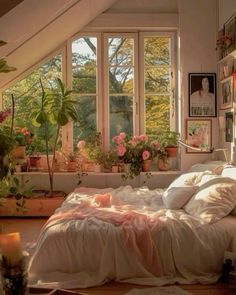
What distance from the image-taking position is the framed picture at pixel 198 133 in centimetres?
476

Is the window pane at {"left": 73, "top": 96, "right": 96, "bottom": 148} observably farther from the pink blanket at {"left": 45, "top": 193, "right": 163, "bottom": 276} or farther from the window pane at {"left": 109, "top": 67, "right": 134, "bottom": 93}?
the pink blanket at {"left": 45, "top": 193, "right": 163, "bottom": 276}

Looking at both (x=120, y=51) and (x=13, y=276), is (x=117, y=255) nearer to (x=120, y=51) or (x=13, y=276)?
(x=13, y=276)

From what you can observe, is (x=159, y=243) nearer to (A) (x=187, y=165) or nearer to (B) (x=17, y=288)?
(B) (x=17, y=288)

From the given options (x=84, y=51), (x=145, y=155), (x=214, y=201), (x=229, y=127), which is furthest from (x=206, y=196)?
(x=84, y=51)

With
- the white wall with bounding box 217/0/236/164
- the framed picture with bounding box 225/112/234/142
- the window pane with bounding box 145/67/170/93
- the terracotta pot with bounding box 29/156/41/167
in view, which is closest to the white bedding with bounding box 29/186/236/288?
the white wall with bounding box 217/0/236/164

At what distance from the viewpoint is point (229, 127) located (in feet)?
13.8

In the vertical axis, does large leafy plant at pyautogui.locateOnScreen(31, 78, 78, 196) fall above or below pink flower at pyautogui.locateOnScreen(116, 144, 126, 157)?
above

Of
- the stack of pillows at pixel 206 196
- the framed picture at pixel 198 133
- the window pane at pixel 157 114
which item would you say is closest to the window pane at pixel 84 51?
the window pane at pixel 157 114

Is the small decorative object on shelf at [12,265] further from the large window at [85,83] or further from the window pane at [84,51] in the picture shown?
the window pane at [84,51]

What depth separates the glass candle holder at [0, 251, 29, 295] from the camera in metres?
1.24

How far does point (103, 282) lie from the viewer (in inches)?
99.5

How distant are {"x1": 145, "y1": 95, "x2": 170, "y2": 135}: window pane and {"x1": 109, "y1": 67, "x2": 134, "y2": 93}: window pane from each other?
0.31 meters

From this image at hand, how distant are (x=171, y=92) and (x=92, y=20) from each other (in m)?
1.44

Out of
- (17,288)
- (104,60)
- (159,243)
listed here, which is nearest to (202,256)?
(159,243)
